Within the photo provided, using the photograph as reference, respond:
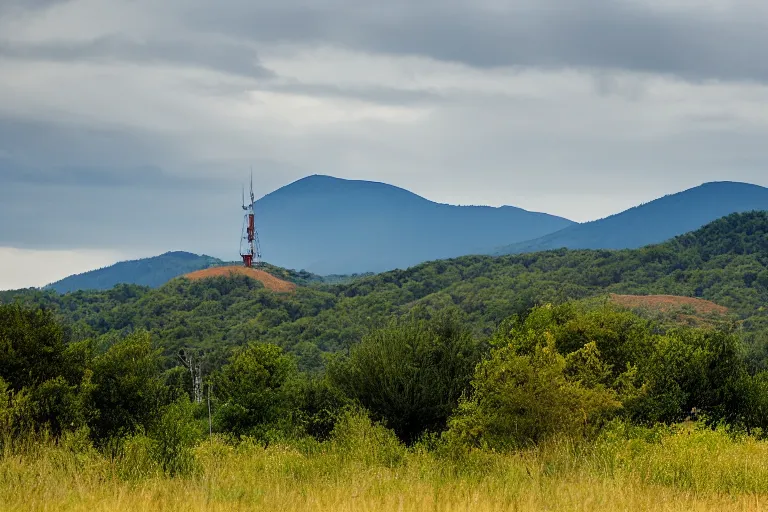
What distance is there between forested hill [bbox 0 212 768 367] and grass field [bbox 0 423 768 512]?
92.9 metres

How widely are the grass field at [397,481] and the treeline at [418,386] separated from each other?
1.03m

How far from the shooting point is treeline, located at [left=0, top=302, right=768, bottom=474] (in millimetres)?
15070

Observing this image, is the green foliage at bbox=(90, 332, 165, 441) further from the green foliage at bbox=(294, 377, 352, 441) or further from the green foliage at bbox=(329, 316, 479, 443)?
the green foliage at bbox=(294, 377, 352, 441)

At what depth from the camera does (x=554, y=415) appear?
15336 millimetres

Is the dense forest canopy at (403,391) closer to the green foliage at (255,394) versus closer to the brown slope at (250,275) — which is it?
the green foliage at (255,394)

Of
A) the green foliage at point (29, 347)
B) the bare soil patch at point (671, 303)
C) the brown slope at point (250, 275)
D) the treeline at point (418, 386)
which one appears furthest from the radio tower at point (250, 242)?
the green foliage at point (29, 347)

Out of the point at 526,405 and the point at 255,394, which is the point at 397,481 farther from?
the point at 255,394

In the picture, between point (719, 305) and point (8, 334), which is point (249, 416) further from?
point (719, 305)

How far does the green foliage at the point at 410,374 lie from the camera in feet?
101

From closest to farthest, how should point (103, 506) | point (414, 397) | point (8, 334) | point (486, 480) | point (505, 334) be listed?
point (103, 506)
point (486, 480)
point (8, 334)
point (414, 397)
point (505, 334)

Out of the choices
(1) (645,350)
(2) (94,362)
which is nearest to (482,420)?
(2) (94,362)

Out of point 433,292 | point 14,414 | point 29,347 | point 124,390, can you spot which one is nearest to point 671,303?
point 433,292

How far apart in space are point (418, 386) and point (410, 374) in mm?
652

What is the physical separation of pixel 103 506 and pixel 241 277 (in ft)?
538
